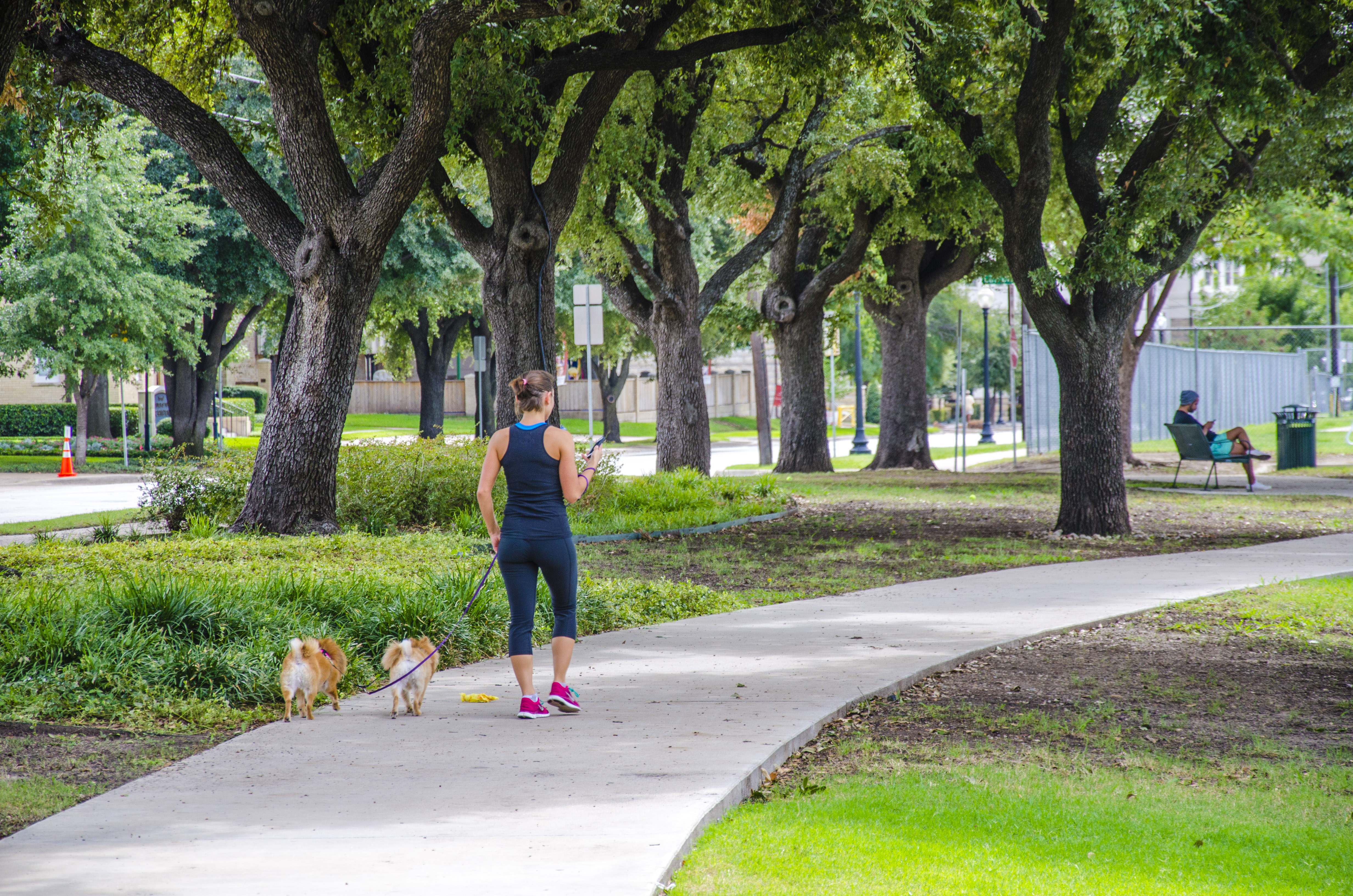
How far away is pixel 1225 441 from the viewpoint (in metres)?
19.3

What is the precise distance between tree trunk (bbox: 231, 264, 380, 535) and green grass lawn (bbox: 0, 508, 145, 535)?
2649mm

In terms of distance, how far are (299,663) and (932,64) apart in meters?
10.1

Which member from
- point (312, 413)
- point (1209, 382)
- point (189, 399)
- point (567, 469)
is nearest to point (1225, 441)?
point (312, 413)

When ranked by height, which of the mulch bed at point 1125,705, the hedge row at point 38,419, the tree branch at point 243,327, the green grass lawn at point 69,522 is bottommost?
the mulch bed at point 1125,705

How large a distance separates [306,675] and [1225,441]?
55.5 feet

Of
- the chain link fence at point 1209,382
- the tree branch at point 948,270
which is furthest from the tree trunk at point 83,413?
the chain link fence at point 1209,382

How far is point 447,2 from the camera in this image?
11852mm

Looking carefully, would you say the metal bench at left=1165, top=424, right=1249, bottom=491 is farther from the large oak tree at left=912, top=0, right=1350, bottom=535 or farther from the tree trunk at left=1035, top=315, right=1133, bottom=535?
the large oak tree at left=912, top=0, right=1350, bottom=535

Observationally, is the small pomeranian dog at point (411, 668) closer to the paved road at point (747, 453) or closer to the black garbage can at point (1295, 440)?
the paved road at point (747, 453)

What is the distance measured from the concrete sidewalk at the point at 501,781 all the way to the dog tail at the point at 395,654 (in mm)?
246

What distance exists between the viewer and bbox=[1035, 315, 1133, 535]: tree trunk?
1385cm

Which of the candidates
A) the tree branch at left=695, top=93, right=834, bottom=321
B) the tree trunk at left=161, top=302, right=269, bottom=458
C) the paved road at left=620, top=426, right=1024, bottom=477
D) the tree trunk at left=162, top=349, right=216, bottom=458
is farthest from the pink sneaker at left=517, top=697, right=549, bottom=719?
the tree trunk at left=162, top=349, right=216, bottom=458

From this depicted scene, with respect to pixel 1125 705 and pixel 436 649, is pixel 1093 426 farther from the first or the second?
pixel 436 649

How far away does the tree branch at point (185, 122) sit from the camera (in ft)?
41.2
